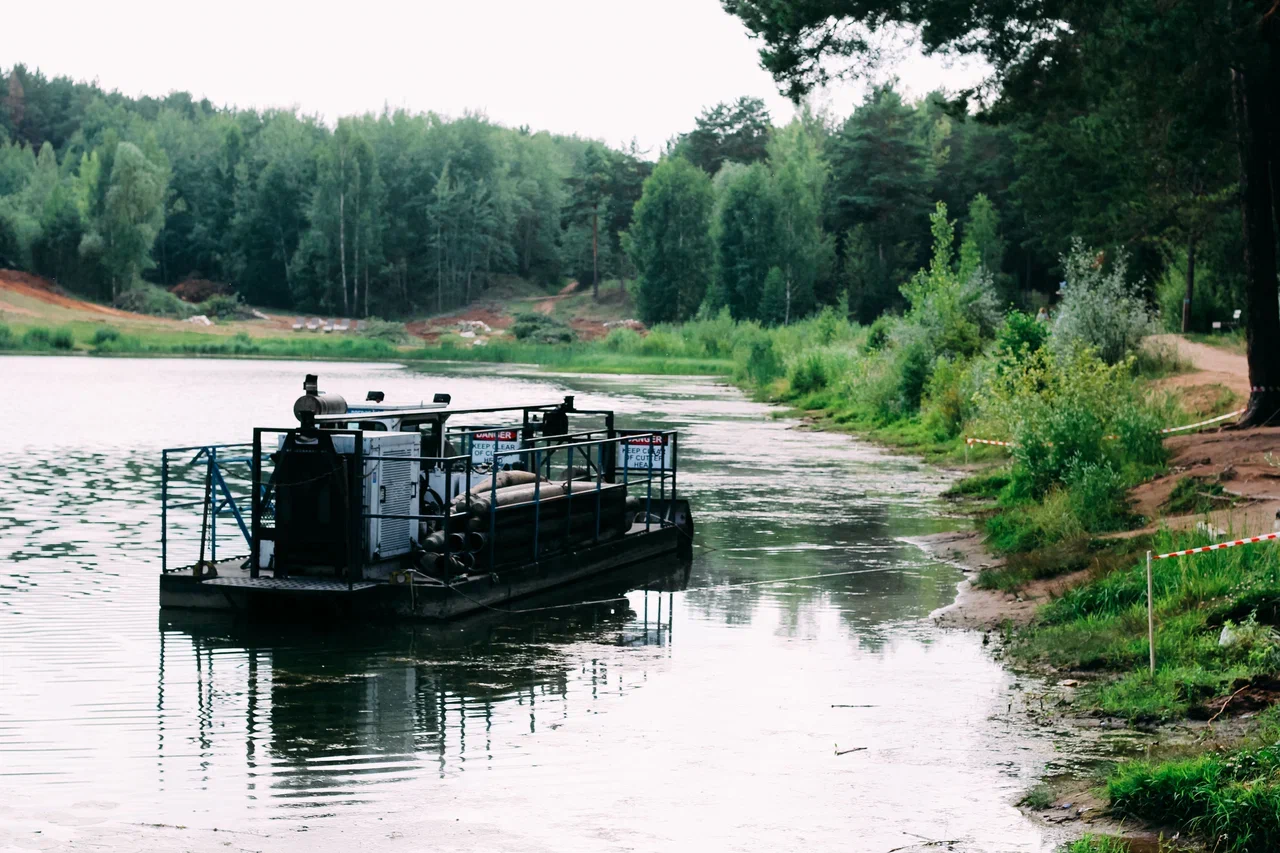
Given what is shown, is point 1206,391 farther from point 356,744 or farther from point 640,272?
point 640,272

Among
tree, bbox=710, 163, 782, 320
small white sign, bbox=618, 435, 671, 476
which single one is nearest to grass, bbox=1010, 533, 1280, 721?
small white sign, bbox=618, 435, 671, 476

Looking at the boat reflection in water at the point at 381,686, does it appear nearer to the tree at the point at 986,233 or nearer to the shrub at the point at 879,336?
the shrub at the point at 879,336

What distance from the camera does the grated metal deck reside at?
16.2 meters

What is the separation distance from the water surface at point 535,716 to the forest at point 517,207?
56627 millimetres

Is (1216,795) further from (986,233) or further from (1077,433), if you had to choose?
(986,233)

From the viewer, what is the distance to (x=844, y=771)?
1119 cm

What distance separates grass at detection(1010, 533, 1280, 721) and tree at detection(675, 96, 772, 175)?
12386 centimetres

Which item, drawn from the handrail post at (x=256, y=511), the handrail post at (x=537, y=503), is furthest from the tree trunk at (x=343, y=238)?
the handrail post at (x=256, y=511)

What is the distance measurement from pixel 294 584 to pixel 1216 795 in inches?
399

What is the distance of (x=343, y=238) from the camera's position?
140250 mm

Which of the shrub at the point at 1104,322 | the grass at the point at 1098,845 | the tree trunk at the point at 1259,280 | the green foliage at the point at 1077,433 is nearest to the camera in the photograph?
the grass at the point at 1098,845

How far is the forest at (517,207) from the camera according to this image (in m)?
109

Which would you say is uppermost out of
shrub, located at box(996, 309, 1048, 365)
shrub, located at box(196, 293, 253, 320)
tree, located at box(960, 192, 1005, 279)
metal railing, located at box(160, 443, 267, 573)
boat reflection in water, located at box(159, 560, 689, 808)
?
tree, located at box(960, 192, 1005, 279)

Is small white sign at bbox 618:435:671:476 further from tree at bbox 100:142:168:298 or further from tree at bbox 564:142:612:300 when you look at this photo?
tree at bbox 100:142:168:298
